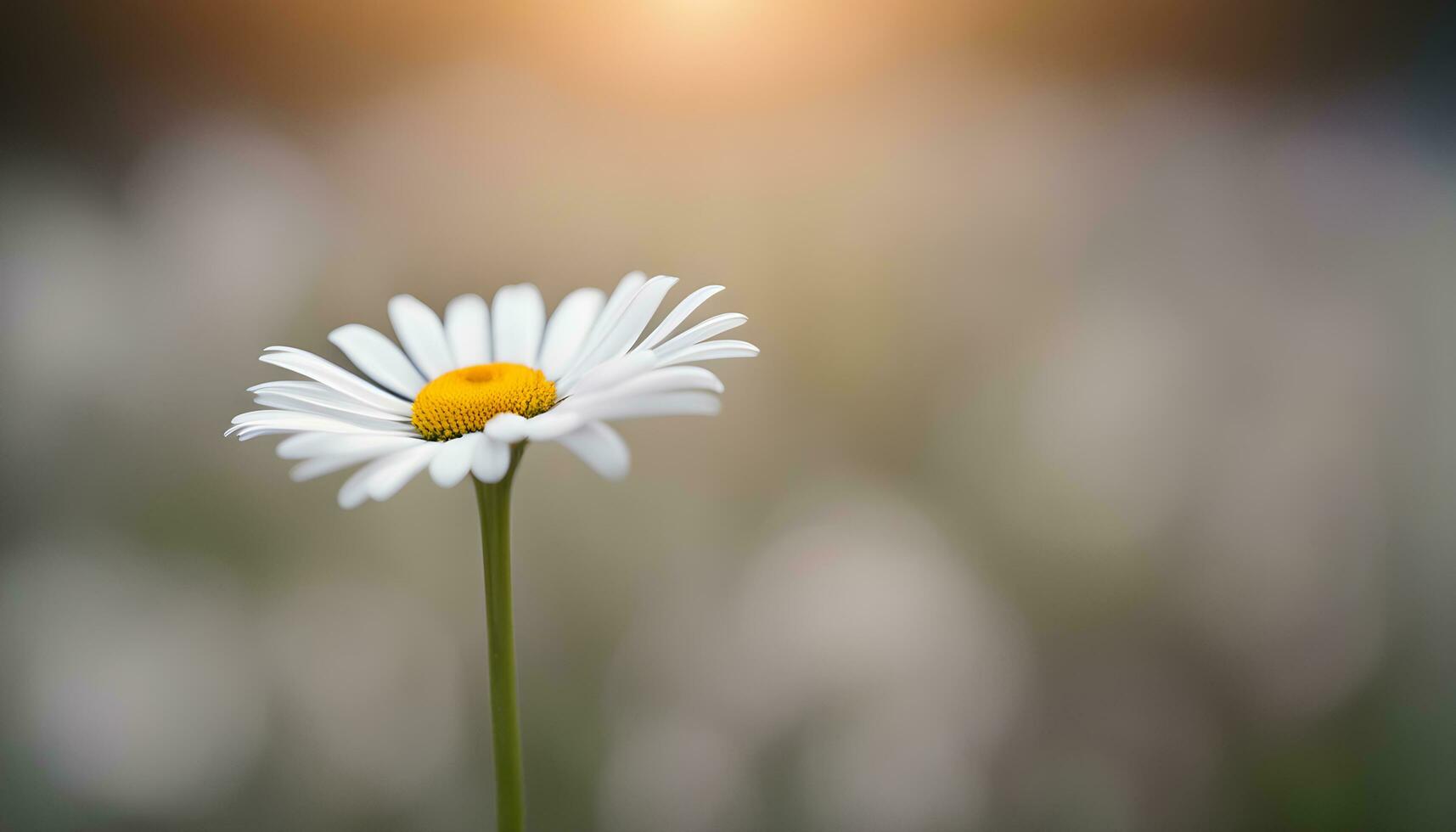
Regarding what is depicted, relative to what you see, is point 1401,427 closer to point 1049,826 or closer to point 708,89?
point 1049,826

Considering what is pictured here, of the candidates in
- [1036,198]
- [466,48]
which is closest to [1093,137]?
[1036,198]

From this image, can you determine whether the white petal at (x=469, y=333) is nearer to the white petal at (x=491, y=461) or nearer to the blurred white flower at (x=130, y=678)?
the white petal at (x=491, y=461)

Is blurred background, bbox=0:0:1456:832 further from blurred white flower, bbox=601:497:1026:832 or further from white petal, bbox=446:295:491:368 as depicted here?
white petal, bbox=446:295:491:368

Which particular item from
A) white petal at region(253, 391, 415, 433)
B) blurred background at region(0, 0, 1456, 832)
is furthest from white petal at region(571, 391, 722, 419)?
blurred background at region(0, 0, 1456, 832)

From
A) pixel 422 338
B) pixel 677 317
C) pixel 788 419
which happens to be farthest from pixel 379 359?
pixel 788 419

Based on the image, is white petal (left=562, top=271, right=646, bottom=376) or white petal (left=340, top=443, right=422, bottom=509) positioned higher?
white petal (left=562, top=271, right=646, bottom=376)

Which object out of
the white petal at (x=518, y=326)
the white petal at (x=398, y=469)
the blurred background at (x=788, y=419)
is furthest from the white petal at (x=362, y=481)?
the blurred background at (x=788, y=419)
